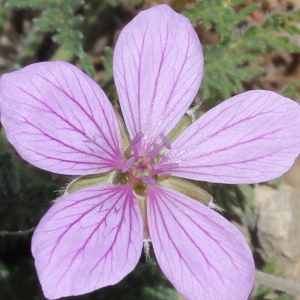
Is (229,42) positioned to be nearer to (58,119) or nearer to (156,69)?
(156,69)

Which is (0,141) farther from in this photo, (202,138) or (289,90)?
(289,90)

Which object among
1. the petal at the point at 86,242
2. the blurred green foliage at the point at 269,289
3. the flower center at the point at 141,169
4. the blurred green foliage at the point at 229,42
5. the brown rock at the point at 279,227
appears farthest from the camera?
the brown rock at the point at 279,227

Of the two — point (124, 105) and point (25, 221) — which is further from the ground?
point (124, 105)

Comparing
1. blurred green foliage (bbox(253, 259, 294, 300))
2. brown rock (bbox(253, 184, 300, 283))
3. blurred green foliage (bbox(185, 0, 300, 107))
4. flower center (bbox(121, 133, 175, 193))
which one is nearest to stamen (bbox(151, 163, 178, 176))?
flower center (bbox(121, 133, 175, 193))

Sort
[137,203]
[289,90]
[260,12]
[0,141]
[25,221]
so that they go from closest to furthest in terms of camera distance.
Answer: [137,203] < [0,141] < [25,221] < [289,90] < [260,12]

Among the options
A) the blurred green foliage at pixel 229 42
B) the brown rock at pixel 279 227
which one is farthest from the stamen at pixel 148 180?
the brown rock at pixel 279 227

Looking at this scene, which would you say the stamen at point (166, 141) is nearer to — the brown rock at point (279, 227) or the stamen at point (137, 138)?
the stamen at point (137, 138)

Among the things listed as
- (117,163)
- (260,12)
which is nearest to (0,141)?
(117,163)

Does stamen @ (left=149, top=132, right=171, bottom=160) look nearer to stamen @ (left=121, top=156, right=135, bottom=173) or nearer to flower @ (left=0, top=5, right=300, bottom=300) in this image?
flower @ (left=0, top=5, right=300, bottom=300)
